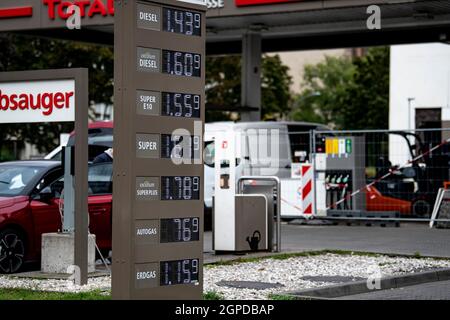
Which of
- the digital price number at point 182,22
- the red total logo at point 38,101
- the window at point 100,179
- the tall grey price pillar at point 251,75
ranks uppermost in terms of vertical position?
the tall grey price pillar at point 251,75

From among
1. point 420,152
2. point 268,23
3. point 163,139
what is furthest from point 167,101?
point 268,23

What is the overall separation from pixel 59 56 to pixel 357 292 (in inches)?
1353

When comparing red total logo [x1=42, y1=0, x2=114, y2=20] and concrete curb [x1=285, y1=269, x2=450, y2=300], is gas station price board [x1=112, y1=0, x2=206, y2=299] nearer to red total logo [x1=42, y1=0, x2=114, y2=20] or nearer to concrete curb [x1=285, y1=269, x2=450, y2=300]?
concrete curb [x1=285, y1=269, x2=450, y2=300]

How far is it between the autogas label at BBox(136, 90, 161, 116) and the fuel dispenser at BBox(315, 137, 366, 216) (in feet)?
46.6

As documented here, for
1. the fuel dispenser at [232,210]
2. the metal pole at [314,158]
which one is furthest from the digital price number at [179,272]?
the metal pole at [314,158]

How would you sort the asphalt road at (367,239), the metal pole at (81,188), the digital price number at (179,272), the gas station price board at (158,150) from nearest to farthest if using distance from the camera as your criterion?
the gas station price board at (158,150)
the digital price number at (179,272)
the metal pole at (81,188)
the asphalt road at (367,239)

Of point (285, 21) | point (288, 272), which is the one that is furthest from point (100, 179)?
point (285, 21)

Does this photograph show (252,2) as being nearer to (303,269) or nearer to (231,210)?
(231,210)

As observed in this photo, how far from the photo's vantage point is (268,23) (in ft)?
87.8

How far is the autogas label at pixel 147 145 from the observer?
9.63 metres

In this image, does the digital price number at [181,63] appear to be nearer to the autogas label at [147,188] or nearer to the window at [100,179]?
the autogas label at [147,188]

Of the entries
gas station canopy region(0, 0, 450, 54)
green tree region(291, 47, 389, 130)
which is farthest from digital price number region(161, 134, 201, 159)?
green tree region(291, 47, 389, 130)

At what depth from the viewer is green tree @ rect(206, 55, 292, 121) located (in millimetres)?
53750

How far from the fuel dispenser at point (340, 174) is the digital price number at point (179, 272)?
13843 mm
